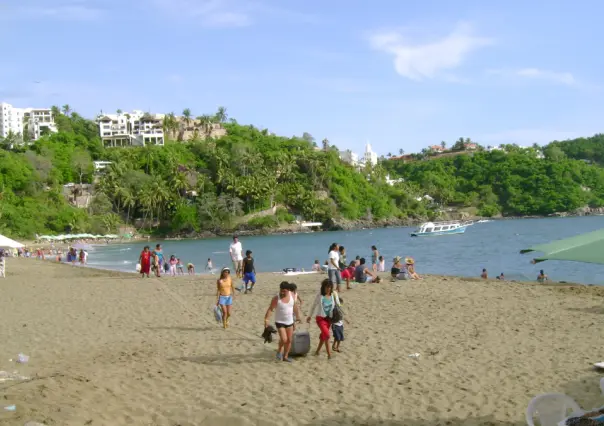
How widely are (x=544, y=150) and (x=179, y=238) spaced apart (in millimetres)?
116371

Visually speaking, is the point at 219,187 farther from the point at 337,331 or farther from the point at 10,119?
the point at 337,331

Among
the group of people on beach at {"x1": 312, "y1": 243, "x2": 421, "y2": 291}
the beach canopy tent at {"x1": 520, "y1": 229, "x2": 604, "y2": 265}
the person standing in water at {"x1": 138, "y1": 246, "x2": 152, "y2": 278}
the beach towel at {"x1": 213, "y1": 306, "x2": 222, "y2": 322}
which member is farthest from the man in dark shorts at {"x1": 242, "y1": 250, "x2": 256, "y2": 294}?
the beach canopy tent at {"x1": 520, "y1": 229, "x2": 604, "y2": 265}

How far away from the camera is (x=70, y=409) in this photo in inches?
251

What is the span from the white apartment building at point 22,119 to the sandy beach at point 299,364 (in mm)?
129458

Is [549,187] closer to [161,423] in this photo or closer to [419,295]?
[419,295]

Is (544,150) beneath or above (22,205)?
above

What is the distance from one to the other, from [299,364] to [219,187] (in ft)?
331

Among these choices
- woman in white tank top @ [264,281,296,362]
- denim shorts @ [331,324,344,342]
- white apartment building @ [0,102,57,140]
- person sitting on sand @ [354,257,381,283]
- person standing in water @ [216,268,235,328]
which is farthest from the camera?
white apartment building @ [0,102,57,140]

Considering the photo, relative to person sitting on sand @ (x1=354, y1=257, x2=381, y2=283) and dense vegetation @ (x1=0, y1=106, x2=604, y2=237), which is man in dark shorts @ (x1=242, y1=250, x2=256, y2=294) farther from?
dense vegetation @ (x1=0, y1=106, x2=604, y2=237)

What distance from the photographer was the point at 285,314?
8.48 metres

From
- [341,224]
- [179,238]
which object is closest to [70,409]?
[179,238]

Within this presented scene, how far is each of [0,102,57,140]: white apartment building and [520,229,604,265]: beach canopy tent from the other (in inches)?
5351

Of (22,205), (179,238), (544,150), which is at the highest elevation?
(544,150)

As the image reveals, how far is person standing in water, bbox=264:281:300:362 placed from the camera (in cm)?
850
